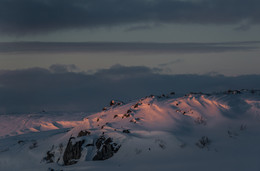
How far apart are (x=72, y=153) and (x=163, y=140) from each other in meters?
3.33

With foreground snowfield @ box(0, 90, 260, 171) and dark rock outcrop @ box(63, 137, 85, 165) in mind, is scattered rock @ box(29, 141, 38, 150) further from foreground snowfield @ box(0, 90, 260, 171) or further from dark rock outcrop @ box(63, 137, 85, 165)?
dark rock outcrop @ box(63, 137, 85, 165)

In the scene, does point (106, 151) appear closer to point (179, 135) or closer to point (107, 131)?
point (107, 131)

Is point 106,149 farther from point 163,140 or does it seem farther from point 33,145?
point 33,145

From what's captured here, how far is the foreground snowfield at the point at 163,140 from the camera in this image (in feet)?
32.8

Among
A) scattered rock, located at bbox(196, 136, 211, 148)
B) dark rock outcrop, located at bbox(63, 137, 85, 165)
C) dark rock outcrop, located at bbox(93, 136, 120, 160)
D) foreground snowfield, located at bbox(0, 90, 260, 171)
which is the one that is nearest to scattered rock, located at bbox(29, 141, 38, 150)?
foreground snowfield, located at bbox(0, 90, 260, 171)

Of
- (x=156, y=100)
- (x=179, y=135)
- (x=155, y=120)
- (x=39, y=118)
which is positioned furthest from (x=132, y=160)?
(x=39, y=118)

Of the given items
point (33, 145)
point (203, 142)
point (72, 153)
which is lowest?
point (72, 153)

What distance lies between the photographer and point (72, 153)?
11.8 meters

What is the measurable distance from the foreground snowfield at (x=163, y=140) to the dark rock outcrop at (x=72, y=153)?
14 mm

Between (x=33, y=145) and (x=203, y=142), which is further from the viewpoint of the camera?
(x=33, y=145)

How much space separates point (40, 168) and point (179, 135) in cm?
522

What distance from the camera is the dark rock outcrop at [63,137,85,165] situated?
38.0ft

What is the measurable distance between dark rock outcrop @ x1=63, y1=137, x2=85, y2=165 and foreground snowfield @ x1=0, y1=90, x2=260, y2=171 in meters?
0.01

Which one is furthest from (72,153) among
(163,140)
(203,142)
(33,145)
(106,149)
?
(203,142)
